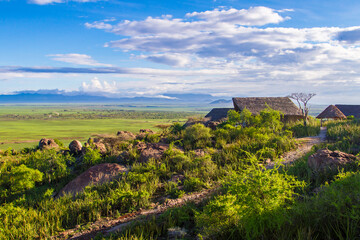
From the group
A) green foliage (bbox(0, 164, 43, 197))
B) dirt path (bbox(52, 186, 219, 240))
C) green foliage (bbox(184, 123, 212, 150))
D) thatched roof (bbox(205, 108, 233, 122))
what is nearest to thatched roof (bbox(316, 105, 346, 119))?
thatched roof (bbox(205, 108, 233, 122))

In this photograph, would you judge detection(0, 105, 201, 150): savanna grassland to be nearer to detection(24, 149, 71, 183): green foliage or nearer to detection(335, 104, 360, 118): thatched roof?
detection(24, 149, 71, 183): green foliage

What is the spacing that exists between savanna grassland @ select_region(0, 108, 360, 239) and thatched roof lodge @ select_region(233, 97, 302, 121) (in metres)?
8.65

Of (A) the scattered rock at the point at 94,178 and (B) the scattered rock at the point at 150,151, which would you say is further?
(B) the scattered rock at the point at 150,151

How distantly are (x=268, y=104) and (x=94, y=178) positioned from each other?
62.0 ft

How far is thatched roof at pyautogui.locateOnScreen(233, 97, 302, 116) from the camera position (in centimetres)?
2245

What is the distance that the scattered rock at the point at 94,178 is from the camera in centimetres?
859

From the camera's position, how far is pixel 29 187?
884 centimetres

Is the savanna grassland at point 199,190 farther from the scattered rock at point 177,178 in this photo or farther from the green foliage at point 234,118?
the green foliage at point 234,118

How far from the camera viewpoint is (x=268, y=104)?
23.4 m

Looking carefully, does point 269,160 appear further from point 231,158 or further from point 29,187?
point 29,187

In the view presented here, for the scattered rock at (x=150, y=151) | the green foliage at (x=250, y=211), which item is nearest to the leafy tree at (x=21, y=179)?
the scattered rock at (x=150, y=151)

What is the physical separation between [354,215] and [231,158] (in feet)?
20.5

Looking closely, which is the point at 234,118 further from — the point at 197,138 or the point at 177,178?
the point at 177,178

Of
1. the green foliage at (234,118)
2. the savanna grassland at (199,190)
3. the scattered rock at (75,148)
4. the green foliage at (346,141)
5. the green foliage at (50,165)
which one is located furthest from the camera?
the green foliage at (234,118)
